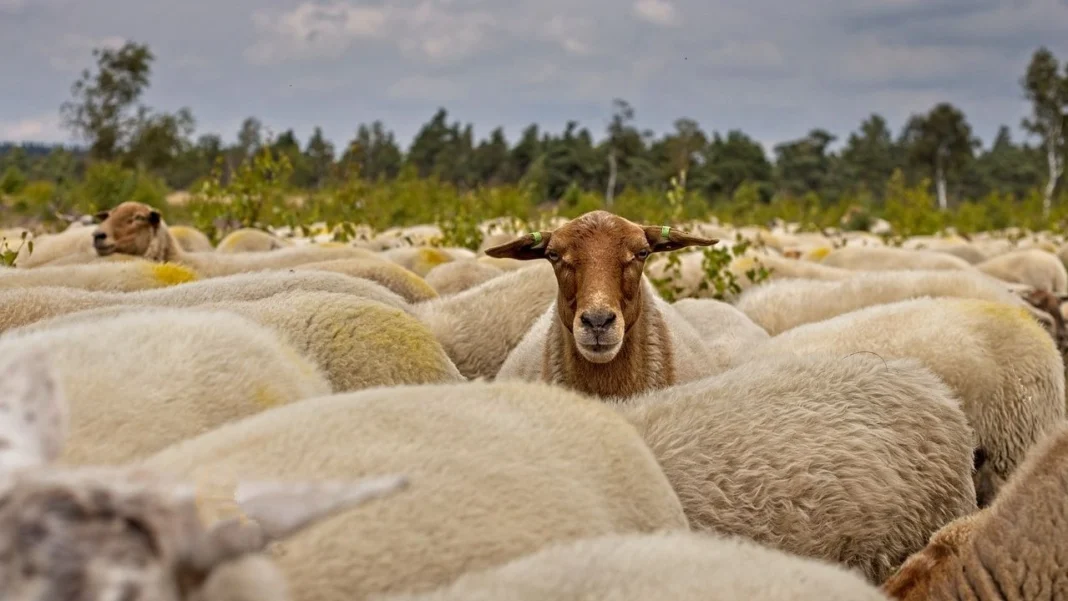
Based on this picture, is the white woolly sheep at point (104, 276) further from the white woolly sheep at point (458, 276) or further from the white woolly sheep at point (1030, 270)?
the white woolly sheep at point (1030, 270)

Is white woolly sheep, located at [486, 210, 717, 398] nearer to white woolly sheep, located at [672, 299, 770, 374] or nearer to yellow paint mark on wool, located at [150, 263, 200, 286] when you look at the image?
white woolly sheep, located at [672, 299, 770, 374]

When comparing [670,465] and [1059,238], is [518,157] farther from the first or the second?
[670,465]

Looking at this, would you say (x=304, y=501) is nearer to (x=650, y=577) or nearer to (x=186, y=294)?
(x=650, y=577)

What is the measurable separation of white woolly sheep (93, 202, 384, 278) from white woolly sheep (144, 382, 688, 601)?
217 inches

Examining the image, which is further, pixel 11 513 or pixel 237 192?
pixel 237 192

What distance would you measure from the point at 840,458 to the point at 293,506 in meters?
2.73

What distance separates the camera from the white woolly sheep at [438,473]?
88.8 inches

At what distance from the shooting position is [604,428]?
312 cm

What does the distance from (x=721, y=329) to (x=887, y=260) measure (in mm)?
6396

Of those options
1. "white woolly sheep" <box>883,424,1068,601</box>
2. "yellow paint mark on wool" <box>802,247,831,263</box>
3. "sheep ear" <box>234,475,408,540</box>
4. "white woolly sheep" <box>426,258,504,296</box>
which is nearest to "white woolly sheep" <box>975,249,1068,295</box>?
"yellow paint mark on wool" <box>802,247,831,263</box>

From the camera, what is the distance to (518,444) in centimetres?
279

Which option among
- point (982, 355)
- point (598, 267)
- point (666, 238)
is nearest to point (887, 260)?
point (982, 355)

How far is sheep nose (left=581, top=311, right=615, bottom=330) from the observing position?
16.1ft

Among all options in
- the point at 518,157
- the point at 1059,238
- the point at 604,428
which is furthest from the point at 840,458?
the point at 518,157
